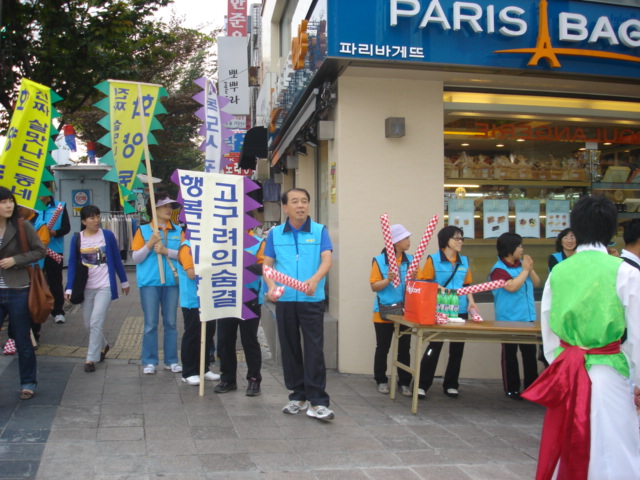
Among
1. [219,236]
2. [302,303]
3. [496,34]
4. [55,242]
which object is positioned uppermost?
[496,34]

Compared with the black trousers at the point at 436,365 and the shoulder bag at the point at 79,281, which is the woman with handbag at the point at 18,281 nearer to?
the shoulder bag at the point at 79,281

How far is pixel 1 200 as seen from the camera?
566cm

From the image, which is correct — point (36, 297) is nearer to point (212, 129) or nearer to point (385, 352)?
point (212, 129)

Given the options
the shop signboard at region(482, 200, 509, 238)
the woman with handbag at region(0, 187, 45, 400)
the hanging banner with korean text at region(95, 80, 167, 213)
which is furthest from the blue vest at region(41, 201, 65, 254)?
the shop signboard at region(482, 200, 509, 238)

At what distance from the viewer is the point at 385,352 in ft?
22.0

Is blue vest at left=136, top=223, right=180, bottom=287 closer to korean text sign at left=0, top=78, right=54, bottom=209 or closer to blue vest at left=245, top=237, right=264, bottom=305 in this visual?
blue vest at left=245, top=237, right=264, bottom=305

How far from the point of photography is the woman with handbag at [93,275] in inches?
276

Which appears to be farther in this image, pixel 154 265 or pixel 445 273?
pixel 154 265

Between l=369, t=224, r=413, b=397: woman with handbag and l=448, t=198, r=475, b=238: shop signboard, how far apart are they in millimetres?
1541

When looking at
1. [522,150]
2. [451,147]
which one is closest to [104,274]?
[451,147]

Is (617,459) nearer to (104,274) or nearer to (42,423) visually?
(42,423)

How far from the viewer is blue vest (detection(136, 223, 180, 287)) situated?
6.84 meters

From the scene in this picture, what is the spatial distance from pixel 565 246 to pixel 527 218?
179 cm

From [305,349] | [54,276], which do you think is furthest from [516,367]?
[54,276]
